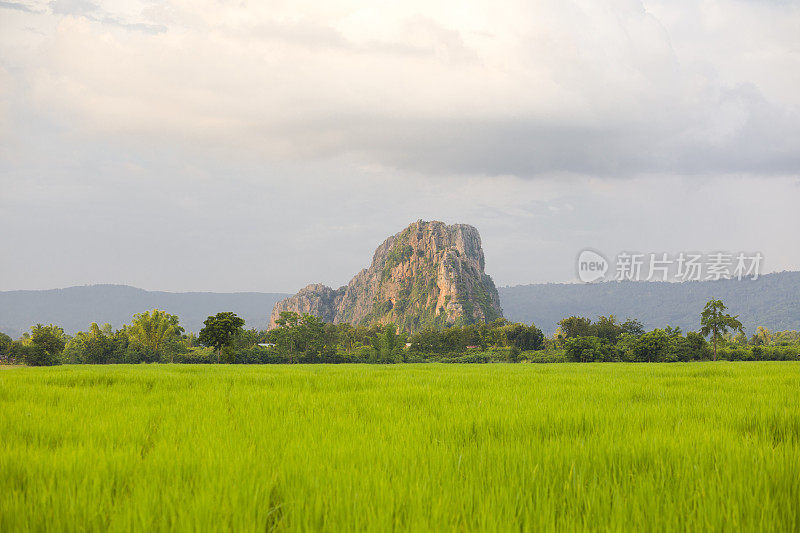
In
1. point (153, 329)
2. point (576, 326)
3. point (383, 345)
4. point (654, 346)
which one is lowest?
point (383, 345)

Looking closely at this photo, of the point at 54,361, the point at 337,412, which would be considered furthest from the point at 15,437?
the point at 54,361

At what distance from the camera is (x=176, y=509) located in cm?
277

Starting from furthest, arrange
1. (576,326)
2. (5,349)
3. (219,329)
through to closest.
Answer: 1. (576,326)
2. (5,349)
3. (219,329)

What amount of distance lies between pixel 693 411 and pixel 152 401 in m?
8.75

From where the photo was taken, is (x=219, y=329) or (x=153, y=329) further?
(x=153, y=329)

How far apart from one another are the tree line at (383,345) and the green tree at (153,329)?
0.62 feet

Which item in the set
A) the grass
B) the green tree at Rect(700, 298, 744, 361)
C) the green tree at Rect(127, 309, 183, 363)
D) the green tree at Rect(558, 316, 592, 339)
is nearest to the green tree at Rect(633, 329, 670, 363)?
the green tree at Rect(700, 298, 744, 361)

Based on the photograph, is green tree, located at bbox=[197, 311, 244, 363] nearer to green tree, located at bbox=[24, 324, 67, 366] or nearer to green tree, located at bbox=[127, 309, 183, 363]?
green tree, located at bbox=[24, 324, 67, 366]

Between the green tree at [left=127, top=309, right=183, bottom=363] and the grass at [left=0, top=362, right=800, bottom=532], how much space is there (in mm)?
97931

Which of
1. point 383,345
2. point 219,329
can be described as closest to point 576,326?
point 383,345

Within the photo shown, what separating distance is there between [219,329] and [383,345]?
3498cm

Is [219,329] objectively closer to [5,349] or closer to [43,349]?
[43,349]

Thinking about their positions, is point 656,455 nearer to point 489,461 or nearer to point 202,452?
point 489,461

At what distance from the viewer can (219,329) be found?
56.1 meters
